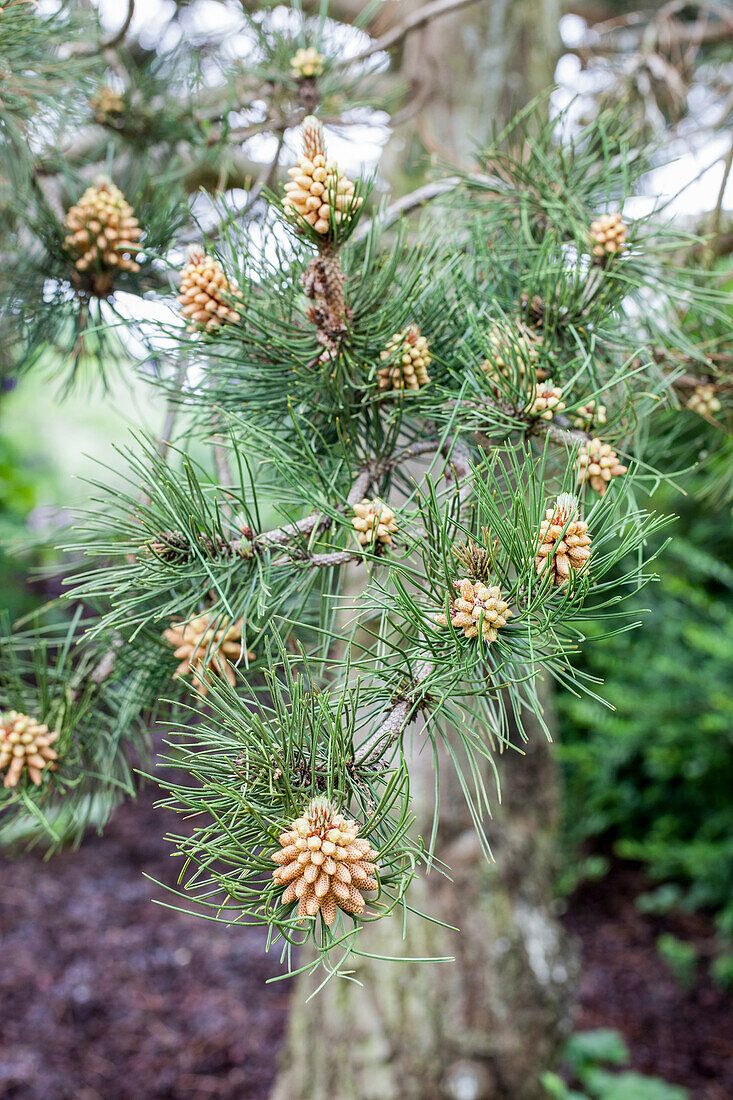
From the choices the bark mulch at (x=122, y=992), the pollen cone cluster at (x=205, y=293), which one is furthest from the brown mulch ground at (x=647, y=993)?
the pollen cone cluster at (x=205, y=293)

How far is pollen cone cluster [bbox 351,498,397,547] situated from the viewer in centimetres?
37

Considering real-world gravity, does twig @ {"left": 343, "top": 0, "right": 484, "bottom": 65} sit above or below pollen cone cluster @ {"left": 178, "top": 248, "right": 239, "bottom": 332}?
above

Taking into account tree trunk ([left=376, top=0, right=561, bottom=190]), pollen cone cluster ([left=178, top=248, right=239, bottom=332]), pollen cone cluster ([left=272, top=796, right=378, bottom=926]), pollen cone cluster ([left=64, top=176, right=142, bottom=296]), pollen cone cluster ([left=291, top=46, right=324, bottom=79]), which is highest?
tree trunk ([left=376, top=0, right=561, bottom=190])

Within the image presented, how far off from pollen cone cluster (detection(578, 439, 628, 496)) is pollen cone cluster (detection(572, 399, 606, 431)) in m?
0.03

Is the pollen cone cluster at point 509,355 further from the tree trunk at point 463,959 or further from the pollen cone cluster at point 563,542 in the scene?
the tree trunk at point 463,959

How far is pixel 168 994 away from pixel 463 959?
0.94 m

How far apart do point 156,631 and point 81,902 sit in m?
1.80

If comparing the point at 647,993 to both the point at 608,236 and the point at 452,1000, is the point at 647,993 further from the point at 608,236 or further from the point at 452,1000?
the point at 608,236

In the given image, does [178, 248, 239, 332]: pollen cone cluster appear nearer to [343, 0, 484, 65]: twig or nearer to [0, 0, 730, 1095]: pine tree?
[0, 0, 730, 1095]: pine tree

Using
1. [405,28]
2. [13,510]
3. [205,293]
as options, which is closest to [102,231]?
[205,293]

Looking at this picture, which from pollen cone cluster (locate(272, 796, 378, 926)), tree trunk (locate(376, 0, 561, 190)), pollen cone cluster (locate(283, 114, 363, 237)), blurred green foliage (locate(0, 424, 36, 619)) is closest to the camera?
pollen cone cluster (locate(272, 796, 378, 926))

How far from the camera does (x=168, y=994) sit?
5.53ft

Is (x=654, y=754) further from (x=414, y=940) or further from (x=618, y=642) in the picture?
(x=414, y=940)

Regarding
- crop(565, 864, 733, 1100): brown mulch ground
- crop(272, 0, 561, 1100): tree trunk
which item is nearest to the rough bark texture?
crop(272, 0, 561, 1100): tree trunk
